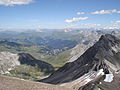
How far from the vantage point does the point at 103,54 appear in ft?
568

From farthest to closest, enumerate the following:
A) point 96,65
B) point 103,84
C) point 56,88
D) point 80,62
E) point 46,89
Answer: point 80,62
point 96,65
point 103,84
point 56,88
point 46,89

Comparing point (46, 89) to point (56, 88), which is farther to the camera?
point (56, 88)

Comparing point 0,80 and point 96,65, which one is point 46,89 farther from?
point 96,65

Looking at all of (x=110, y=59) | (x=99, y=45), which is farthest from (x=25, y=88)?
(x=99, y=45)

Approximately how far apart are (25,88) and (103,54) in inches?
4875

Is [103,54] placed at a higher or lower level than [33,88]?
lower

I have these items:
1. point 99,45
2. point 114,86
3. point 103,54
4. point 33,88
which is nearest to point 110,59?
point 103,54

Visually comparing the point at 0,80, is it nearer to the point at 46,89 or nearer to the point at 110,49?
the point at 46,89

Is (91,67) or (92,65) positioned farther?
(92,65)

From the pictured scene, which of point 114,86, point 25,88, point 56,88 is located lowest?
point 114,86

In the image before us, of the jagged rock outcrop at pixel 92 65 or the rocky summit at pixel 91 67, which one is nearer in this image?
the rocky summit at pixel 91 67

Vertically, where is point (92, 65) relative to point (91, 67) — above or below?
above

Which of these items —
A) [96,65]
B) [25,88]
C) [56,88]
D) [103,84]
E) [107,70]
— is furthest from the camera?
[96,65]

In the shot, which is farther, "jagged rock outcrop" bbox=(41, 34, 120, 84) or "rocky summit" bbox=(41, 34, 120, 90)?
"jagged rock outcrop" bbox=(41, 34, 120, 84)
